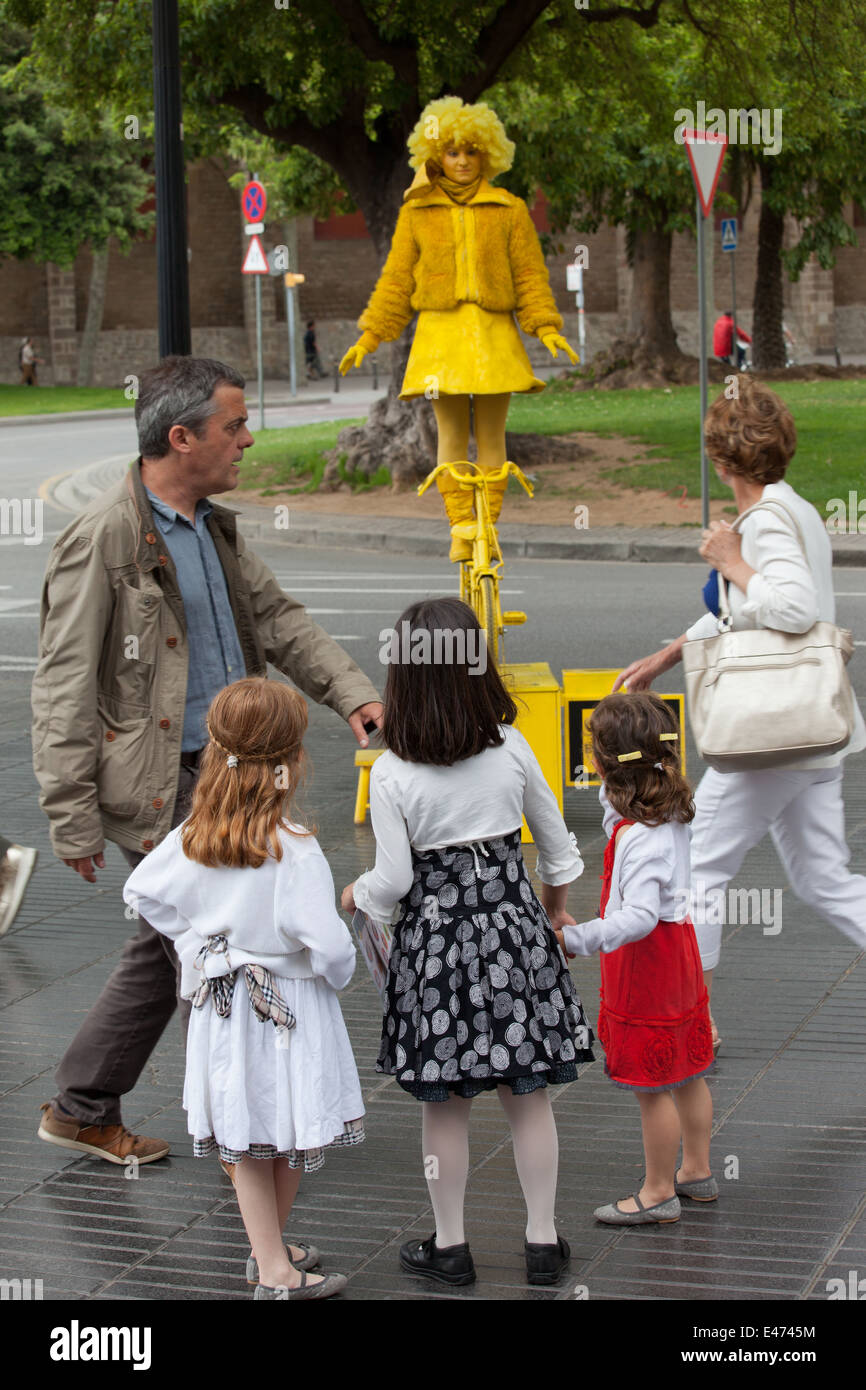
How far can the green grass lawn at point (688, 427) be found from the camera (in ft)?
59.2

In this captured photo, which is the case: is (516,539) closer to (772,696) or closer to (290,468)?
(290,468)

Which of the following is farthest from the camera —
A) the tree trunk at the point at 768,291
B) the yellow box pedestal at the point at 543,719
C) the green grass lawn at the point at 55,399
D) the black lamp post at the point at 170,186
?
the green grass lawn at the point at 55,399

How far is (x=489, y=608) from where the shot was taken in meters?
7.07

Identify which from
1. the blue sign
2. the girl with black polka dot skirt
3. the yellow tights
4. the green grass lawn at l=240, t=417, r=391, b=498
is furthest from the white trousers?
the blue sign

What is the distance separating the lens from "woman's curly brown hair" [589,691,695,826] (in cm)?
387

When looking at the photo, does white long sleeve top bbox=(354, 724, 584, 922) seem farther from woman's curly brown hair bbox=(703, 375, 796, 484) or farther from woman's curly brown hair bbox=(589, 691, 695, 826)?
woman's curly brown hair bbox=(703, 375, 796, 484)

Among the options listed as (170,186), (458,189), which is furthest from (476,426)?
(170,186)

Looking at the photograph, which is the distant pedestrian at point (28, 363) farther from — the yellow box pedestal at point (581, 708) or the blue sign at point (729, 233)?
the yellow box pedestal at point (581, 708)

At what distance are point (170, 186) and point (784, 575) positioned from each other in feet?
17.7

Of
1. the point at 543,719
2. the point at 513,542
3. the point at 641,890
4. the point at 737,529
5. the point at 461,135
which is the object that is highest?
the point at 461,135

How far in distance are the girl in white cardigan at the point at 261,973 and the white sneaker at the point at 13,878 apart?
1.74 metres

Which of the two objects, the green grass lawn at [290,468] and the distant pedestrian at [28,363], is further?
the distant pedestrian at [28,363]

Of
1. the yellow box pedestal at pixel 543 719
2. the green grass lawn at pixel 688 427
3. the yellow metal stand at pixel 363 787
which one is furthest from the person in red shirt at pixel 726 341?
the yellow box pedestal at pixel 543 719

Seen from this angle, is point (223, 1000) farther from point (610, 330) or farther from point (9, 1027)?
point (610, 330)
